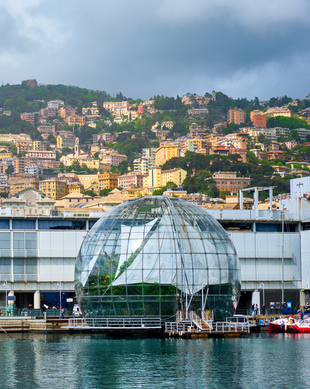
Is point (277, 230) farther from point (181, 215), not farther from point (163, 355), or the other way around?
point (163, 355)

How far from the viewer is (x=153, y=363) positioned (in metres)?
41.1

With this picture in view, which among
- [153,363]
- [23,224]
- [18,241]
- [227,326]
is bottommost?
[153,363]

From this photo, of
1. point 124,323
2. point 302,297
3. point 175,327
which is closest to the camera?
point 175,327

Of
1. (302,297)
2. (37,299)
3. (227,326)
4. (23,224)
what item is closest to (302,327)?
(227,326)

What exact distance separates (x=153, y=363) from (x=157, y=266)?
435 inches

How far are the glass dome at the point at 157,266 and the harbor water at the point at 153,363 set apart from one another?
249 centimetres

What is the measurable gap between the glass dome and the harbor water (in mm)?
2493

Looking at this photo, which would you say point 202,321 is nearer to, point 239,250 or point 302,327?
point 302,327

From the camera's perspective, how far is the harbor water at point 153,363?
3584 centimetres

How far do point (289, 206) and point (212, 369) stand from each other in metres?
43.1

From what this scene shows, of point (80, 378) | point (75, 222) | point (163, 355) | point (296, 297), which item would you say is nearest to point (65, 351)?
point (163, 355)

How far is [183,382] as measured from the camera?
3578 centimetres

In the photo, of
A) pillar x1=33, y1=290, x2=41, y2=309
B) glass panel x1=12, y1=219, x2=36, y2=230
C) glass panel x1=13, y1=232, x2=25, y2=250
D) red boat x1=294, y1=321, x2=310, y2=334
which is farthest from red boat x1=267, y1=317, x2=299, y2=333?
glass panel x1=12, y1=219, x2=36, y2=230

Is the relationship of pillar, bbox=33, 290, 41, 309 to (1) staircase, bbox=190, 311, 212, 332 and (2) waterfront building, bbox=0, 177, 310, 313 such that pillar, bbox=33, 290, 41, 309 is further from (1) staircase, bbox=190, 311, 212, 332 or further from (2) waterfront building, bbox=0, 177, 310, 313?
(1) staircase, bbox=190, 311, 212, 332
